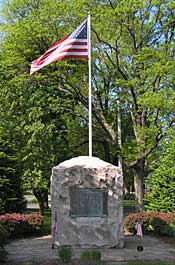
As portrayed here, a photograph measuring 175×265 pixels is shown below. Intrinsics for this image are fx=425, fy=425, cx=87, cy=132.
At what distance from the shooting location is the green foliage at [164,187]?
17672 mm

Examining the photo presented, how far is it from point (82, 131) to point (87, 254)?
63.2ft

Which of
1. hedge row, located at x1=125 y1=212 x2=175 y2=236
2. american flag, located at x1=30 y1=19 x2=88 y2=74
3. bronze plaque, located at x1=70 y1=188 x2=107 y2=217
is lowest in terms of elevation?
hedge row, located at x1=125 y1=212 x2=175 y2=236

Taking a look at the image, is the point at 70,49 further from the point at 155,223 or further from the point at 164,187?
the point at 164,187

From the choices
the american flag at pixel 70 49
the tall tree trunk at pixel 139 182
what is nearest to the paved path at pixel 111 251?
the american flag at pixel 70 49

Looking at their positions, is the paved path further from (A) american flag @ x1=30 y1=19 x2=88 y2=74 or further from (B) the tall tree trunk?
A: (B) the tall tree trunk

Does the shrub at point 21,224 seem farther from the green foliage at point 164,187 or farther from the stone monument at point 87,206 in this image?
the green foliage at point 164,187

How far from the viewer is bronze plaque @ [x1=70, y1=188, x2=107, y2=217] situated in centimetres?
1245

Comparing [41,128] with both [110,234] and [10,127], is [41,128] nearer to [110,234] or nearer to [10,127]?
[10,127]

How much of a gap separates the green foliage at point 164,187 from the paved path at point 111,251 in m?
3.50

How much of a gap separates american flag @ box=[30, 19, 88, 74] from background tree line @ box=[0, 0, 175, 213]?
449 cm

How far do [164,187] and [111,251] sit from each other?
661 centimetres

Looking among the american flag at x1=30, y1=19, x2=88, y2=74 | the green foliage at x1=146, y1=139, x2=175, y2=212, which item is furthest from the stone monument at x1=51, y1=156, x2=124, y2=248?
the green foliage at x1=146, y1=139, x2=175, y2=212

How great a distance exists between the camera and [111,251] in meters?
11.9


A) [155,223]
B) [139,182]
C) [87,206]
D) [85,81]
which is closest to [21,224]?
[87,206]
